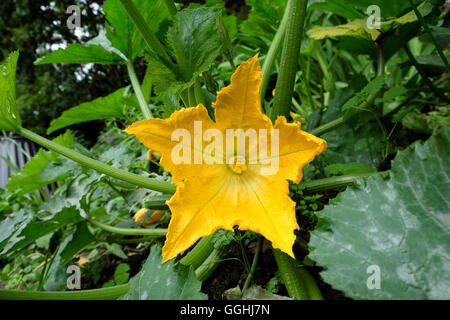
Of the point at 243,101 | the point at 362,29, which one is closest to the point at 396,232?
the point at 243,101

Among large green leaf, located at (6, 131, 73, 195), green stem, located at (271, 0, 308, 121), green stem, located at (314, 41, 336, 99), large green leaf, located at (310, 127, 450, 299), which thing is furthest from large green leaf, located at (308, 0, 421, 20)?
large green leaf, located at (6, 131, 73, 195)

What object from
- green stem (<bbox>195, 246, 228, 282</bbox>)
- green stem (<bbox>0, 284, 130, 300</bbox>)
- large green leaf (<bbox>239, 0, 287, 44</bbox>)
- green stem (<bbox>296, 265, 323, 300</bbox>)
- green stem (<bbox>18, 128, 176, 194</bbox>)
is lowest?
green stem (<bbox>0, 284, 130, 300</bbox>)

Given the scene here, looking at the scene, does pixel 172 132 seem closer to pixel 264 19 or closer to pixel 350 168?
pixel 350 168

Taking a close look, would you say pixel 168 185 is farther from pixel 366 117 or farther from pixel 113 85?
pixel 113 85

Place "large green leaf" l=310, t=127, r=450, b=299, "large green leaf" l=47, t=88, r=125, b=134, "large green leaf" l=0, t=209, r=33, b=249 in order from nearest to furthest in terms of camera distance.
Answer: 1. "large green leaf" l=310, t=127, r=450, b=299
2. "large green leaf" l=0, t=209, r=33, b=249
3. "large green leaf" l=47, t=88, r=125, b=134

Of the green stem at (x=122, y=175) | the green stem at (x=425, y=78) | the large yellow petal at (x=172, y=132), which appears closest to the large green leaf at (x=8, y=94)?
the green stem at (x=122, y=175)

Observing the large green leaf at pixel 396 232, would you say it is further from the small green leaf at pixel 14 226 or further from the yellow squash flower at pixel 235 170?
the small green leaf at pixel 14 226

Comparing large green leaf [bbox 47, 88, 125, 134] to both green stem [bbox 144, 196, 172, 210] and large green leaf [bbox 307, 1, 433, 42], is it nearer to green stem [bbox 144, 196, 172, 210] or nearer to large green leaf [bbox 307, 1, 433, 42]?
green stem [bbox 144, 196, 172, 210]
